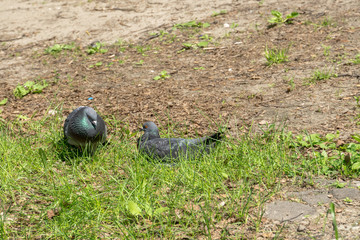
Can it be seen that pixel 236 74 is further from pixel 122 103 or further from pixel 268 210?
pixel 268 210

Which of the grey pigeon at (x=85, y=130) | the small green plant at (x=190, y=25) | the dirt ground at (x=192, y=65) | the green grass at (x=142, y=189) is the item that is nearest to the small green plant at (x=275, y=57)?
the dirt ground at (x=192, y=65)

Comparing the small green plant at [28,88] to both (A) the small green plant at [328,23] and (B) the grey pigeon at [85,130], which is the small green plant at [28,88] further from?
(A) the small green plant at [328,23]

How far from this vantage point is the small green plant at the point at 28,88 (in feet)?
19.3

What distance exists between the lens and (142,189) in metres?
3.39

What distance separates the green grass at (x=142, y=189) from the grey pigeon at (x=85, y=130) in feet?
0.48

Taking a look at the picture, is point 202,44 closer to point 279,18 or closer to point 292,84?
point 279,18

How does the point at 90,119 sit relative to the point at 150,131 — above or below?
above

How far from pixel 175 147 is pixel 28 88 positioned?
2975 millimetres

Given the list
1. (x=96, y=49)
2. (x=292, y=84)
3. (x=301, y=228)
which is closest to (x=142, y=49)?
(x=96, y=49)

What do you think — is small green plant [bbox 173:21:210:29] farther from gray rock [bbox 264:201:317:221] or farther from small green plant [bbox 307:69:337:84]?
gray rock [bbox 264:201:317:221]

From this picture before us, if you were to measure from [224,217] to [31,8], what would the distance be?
26.4 feet

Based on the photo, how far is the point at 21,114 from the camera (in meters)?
5.46

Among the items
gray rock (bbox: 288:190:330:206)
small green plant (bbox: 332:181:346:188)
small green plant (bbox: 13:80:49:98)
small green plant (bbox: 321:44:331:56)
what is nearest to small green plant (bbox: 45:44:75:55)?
small green plant (bbox: 13:80:49:98)

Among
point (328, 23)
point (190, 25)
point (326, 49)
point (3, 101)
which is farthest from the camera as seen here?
point (190, 25)
